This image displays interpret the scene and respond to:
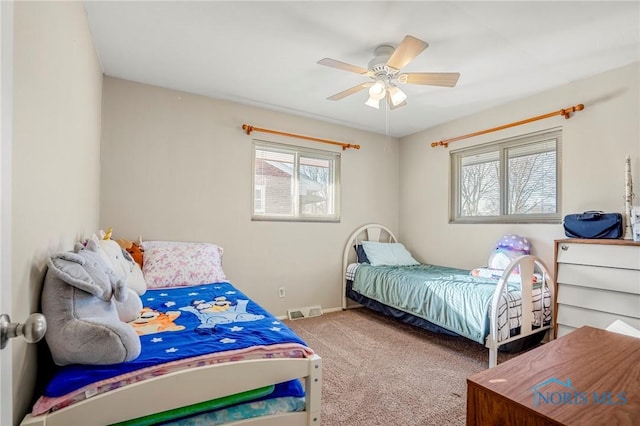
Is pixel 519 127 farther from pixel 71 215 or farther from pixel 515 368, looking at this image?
pixel 71 215

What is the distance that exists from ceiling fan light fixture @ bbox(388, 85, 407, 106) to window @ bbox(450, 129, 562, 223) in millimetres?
1608

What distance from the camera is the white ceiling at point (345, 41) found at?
1842mm

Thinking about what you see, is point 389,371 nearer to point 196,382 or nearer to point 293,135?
point 196,382

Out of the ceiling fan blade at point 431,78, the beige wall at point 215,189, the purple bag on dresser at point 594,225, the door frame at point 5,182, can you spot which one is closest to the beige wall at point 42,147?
the door frame at point 5,182

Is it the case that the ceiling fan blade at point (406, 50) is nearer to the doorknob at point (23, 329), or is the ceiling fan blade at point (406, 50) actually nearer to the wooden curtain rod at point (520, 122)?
the wooden curtain rod at point (520, 122)

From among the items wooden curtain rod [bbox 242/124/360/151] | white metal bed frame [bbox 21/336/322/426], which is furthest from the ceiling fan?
white metal bed frame [bbox 21/336/322/426]

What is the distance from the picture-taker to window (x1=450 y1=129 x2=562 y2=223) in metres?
2.94

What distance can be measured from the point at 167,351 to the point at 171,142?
2292 millimetres

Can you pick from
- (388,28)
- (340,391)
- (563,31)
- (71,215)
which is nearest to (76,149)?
(71,215)

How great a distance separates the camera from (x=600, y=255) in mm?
2182

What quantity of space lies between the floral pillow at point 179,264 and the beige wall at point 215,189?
255 millimetres

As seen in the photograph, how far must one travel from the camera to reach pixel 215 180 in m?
3.16

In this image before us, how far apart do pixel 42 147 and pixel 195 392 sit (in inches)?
42.2

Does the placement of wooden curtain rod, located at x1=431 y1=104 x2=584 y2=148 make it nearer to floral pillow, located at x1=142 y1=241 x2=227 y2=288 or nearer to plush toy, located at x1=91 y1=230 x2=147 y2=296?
floral pillow, located at x1=142 y1=241 x2=227 y2=288
